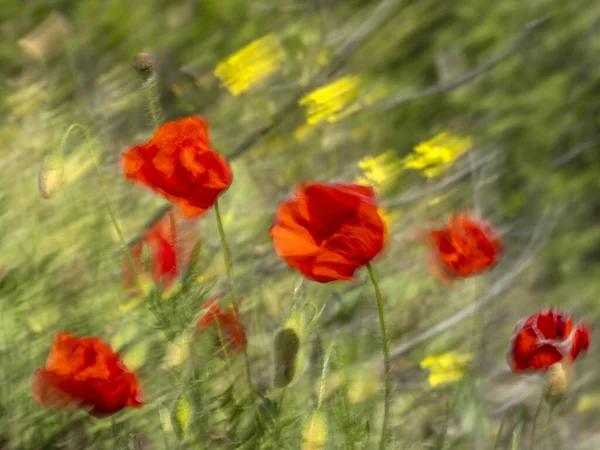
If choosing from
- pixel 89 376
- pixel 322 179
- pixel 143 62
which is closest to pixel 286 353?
pixel 89 376

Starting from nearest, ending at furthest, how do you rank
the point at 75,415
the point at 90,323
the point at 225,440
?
the point at 225,440
the point at 75,415
the point at 90,323

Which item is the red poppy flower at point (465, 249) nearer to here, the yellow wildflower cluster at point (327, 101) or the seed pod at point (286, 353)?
the seed pod at point (286, 353)

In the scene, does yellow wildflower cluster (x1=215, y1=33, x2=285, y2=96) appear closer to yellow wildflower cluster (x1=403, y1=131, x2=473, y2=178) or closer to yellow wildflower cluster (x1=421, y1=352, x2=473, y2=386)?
yellow wildflower cluster (x1=403, y1=131, x2=473, y2=178)

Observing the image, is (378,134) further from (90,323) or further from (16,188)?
(90,323)

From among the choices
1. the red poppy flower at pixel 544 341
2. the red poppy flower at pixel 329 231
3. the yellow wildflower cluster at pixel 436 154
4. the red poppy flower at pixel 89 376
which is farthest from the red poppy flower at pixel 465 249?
the yellow wildflower cluster at pixel 436 154

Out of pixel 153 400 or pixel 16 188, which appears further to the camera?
pixel 16 188

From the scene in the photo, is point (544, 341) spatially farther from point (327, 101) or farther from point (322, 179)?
point (322, 179)

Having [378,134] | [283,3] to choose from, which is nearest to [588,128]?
[378,134]
